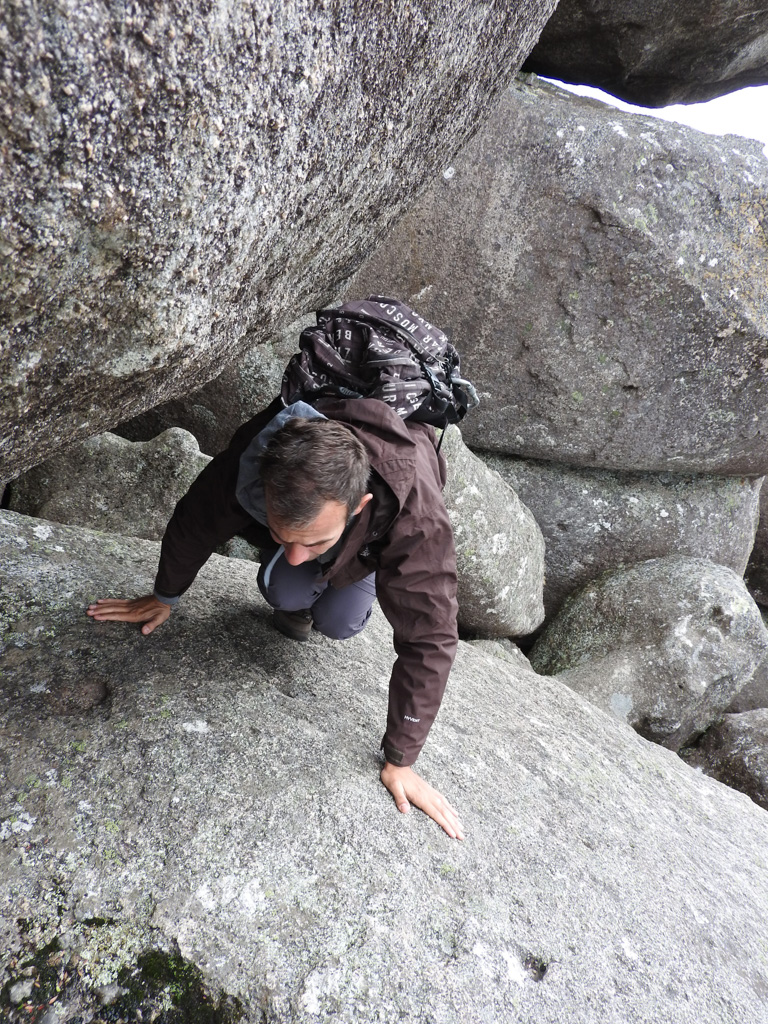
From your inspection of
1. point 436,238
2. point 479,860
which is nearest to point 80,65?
point 479,860

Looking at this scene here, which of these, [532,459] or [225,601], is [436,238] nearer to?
[532,459]

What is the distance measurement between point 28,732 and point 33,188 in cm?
165

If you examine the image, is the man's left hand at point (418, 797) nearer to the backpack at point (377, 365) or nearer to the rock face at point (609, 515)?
the backpack at point (377, 365)

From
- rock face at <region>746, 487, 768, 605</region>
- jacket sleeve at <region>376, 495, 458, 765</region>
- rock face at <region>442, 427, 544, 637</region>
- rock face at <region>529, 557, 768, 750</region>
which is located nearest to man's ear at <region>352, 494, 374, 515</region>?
jacket sleeve at <region>376, 495, 458, 765</region>

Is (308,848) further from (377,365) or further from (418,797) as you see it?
(377,365)

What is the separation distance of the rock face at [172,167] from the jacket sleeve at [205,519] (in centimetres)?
27

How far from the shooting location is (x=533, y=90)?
5.69m

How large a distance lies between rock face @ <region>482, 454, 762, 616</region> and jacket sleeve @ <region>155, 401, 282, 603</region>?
3.95 m

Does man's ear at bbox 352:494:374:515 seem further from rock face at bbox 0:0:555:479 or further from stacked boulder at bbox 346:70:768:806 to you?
stacked boulder at bbox 346:70:768:806

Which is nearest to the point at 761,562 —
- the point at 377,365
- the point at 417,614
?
the point at 417,614

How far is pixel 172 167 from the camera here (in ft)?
5.07

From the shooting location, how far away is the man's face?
2271mm

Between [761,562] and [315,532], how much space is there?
304 inches

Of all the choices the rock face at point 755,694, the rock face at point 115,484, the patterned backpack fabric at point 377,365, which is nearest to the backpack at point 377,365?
the patterned backpack fabric at point 377,365
